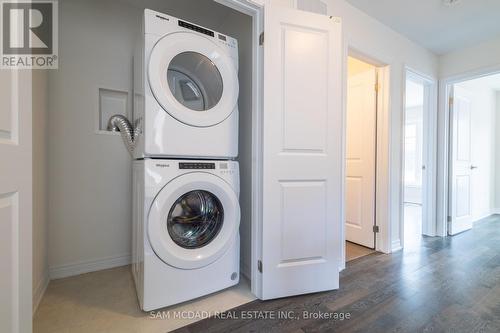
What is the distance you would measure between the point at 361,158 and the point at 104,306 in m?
2.59

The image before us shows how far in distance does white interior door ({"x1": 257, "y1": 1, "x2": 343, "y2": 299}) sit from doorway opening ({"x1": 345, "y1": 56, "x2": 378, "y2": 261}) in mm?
912

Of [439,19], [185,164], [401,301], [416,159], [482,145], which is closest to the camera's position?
[185,164]

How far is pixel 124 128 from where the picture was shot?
1879mm

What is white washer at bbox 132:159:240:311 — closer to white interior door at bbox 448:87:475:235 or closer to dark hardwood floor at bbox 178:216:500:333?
dark hardwood floor at bbox 178:216:500:333

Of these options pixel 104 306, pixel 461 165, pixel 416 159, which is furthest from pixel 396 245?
pixel 416 159

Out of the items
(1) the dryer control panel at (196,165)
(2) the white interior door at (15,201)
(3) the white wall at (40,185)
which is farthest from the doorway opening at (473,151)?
(3) the white wall at (40,185)

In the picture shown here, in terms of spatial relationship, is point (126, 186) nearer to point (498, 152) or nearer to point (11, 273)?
point (11, 273)

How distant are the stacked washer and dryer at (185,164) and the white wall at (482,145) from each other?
13.1 feet

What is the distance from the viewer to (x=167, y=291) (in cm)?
132

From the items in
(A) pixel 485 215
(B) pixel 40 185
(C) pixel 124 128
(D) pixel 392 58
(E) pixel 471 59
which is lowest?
(A) pixel 485 215

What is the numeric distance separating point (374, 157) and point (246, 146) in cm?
146

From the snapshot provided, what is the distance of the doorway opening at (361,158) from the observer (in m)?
2.40

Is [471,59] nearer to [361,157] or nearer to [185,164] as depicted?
[361,157]

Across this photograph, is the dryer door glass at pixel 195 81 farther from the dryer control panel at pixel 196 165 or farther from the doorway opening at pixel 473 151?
the doorway opening at pixel 473 151
